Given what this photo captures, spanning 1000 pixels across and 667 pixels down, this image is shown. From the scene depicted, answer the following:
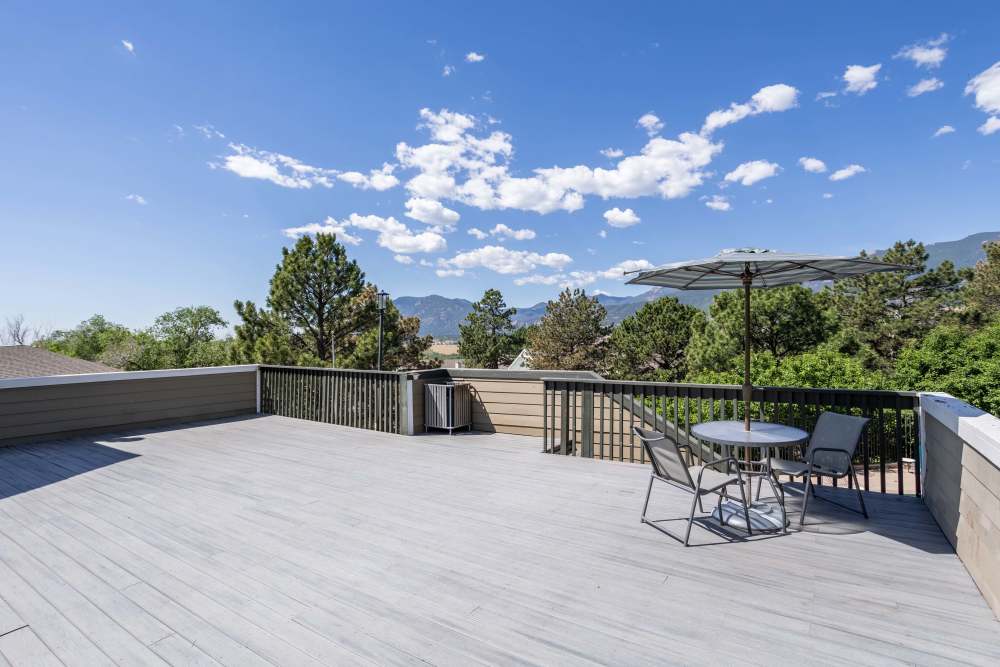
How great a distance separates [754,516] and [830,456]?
0.72m

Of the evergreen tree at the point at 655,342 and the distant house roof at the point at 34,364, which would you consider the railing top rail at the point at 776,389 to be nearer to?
the distant house roof at the point at 34,364

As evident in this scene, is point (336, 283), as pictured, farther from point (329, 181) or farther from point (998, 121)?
point (998, 121)

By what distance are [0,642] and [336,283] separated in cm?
1980

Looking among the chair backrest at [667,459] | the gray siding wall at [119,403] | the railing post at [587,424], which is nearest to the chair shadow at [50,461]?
the gray siding wall at [119,403]

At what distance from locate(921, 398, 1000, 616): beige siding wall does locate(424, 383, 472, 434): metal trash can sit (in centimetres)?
495

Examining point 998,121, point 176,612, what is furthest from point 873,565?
point 998,121

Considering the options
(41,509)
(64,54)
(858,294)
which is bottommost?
(41,509)

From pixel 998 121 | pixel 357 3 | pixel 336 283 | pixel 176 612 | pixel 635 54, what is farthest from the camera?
pixel 998 121

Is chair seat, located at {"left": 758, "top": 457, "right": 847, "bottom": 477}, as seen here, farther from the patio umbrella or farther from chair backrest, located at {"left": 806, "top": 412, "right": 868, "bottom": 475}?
the patio umbrella

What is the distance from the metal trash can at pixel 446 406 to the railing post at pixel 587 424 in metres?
2.05

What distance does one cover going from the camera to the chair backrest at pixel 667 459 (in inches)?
115

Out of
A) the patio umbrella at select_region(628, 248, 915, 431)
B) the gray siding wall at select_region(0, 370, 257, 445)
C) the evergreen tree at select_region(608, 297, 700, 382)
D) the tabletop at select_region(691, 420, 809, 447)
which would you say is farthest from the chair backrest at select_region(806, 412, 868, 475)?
the evergreen tree at select_region(608, 297, 700, 382)

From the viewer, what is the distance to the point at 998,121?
110ft

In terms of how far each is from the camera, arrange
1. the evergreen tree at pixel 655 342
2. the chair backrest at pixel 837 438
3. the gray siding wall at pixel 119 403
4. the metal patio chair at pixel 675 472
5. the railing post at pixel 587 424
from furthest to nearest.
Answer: the evergreen tree at pixel 655 342, the gray siding wall at pixel 119 403, the railing post at pixel 587 424, the chair backrest at pixel 837 438, the metal patio chair at pixel 675 472
